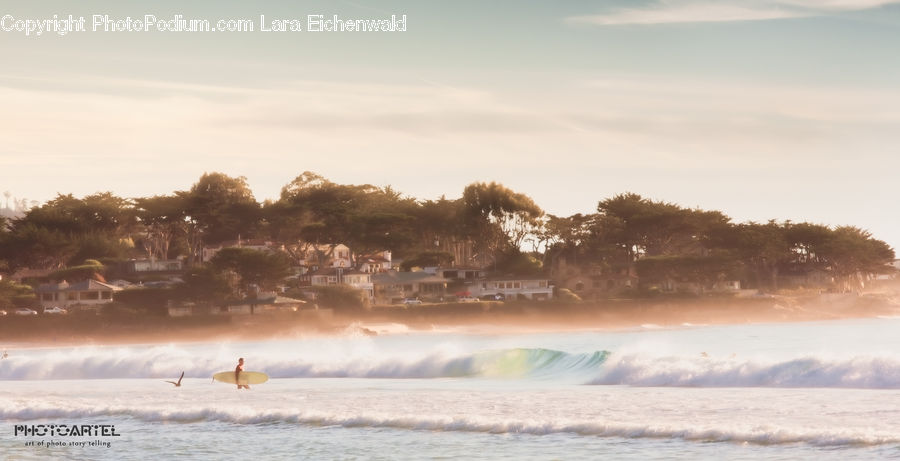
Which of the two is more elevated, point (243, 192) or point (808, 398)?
point (243, 192)

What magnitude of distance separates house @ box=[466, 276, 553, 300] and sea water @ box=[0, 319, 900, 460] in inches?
2849

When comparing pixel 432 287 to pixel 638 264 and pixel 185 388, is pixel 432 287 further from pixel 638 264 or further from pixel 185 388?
pixel 185 388

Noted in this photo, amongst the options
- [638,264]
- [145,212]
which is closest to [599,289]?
[638,264]

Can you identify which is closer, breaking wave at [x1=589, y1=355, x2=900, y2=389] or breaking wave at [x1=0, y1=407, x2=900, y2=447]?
breaking wave at [x1=0, y1=407, x2=900, y2=447]

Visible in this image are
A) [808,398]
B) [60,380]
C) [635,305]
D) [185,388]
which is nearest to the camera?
[808,398]

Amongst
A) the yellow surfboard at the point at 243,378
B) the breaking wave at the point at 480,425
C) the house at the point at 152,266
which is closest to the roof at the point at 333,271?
the house at the point at 152,266

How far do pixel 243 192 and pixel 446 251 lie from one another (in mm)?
26116

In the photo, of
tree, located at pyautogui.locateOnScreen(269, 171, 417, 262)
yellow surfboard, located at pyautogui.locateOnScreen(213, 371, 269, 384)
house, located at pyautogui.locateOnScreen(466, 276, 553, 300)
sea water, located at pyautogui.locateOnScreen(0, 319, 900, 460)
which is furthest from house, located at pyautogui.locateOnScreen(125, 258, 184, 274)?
yellow surfboard, located at pyautogui.locateOnScreen(213, 371, 269, 384)

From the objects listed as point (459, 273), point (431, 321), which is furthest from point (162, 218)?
point (431, 321)

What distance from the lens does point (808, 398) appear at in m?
29.0

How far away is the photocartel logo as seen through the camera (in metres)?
26.5

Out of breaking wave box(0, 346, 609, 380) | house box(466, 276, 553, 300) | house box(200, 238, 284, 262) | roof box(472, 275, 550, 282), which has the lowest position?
breaking wave box(0, 346, 609, 380)

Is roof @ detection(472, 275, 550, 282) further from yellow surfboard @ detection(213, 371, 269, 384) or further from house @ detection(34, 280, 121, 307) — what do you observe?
yellow surfboard @ detection(213, 371, 269, 384)

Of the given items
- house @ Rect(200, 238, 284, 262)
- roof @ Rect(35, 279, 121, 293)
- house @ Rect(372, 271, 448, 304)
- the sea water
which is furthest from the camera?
house @ Rect(200, 238, 284, 262)
